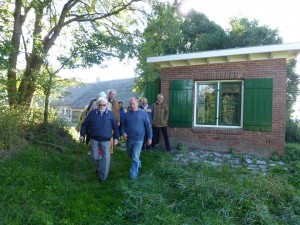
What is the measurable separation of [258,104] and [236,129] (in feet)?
3.22

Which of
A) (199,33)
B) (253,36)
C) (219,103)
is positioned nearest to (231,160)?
(219,103)

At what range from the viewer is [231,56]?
800 cm

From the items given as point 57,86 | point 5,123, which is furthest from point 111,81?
point 5,123

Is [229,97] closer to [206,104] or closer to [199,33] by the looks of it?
[206,104]

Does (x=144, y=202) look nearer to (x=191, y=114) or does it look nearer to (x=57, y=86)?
(x=191, y=114)

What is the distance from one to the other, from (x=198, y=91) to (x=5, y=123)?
5.74 m

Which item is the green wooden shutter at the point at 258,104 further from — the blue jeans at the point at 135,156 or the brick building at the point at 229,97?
the blue jeans at the point at 135,156

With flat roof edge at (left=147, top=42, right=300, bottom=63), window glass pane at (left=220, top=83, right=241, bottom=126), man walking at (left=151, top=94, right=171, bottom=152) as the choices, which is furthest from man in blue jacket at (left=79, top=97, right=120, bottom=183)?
window glass pane at (left=220, top=83, right=241, bottom=126)

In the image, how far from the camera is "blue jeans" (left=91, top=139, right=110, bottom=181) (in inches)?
200

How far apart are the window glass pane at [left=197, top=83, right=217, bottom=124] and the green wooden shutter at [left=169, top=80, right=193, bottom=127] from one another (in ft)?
1.03

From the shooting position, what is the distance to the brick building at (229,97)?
7.55 metres

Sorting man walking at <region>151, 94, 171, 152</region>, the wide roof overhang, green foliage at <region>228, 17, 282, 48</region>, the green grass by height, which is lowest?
the green grass

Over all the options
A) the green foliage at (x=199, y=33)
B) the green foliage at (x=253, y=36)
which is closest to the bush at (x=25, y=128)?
the green foliage at (x=199, y=33)

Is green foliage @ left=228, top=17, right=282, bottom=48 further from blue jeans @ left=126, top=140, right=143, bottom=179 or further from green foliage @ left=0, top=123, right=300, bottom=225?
blue jeans @ left=126, top=140, right=143, bottom=179
